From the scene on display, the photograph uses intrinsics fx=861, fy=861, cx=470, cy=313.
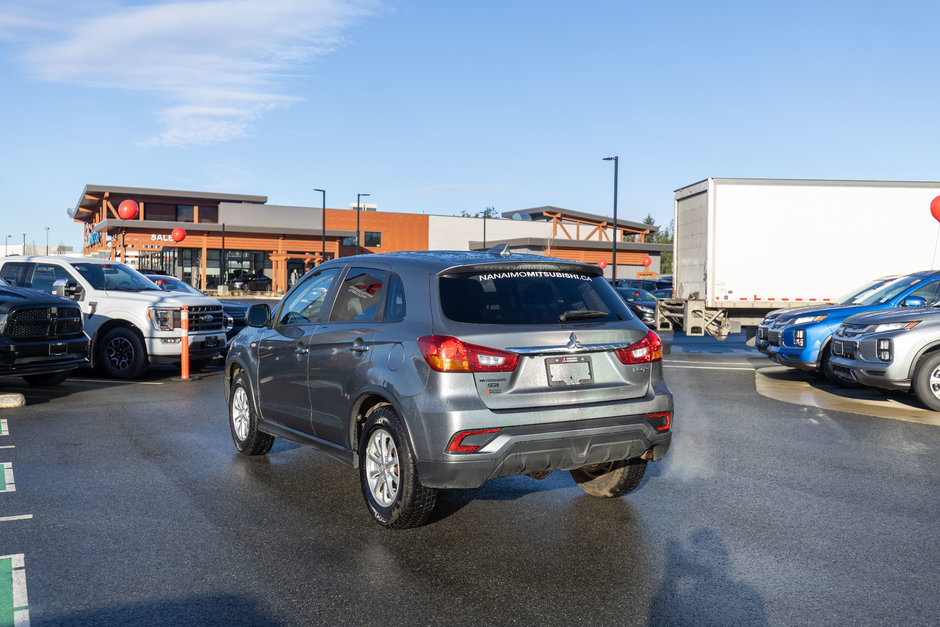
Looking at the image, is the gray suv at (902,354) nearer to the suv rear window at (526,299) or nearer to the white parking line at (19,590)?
the suv rear window at (526,299)

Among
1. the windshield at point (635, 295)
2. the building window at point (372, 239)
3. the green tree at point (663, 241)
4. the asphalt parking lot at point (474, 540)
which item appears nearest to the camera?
the asphalt parking lot at point (474, 540)

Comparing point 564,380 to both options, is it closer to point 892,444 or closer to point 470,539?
point 470,539

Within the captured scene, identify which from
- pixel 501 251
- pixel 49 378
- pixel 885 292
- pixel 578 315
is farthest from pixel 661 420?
pixel 49 378

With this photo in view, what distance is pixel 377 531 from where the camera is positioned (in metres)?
5.45

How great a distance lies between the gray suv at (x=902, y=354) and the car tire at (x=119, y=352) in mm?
10434

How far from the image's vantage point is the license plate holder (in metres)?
5.19

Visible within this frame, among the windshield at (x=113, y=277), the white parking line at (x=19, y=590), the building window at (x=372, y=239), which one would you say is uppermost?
the building window at (x=372, y=239)

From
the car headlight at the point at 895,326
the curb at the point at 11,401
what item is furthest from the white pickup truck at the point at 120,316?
the car headlight at the point at 895,326

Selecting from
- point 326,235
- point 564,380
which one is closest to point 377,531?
point 564,380

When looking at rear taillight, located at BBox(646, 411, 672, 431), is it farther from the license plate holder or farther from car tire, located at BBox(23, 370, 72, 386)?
car tire, located at BBox(23, 370, 72, 386)

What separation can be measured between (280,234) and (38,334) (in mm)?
53234

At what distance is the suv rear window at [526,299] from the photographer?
5.27 metres

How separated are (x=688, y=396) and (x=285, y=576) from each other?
8.33 metres

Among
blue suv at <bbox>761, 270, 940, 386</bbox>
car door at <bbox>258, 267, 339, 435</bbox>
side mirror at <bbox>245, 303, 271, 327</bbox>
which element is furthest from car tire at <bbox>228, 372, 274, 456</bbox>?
blue suv at <bbox>761, 270, 940, 386</bbox>
